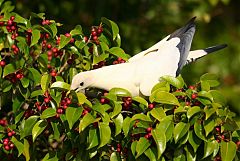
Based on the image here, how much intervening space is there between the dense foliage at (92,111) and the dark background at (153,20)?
1.75 m

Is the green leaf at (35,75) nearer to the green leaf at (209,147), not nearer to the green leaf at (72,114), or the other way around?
the green leaf at (72,114)

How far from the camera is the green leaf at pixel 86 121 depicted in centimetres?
231

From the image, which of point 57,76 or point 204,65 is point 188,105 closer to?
point 57,76

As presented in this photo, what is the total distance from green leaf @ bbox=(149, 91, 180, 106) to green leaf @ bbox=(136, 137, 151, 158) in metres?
0.15

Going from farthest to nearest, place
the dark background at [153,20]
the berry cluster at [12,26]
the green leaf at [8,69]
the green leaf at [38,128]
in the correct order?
the dark background at [153,20], the berry cluster at [12,26], the green leaf at [8,69], the green leaf at [38,128]

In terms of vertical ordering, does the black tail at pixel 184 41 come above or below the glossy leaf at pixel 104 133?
above

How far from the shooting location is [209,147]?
237cm

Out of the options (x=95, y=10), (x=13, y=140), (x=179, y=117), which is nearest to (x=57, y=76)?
(x=13, y=140)

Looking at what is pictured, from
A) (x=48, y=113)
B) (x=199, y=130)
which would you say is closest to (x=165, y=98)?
(x=199, y=130)

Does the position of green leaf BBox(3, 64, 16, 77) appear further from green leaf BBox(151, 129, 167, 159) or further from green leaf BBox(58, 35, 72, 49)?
green leaf BBox(151, 129, 167, 159)

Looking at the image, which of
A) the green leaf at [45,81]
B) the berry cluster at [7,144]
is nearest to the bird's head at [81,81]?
the green leaf at [45,81]

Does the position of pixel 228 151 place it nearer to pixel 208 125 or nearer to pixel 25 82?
pixel 208 125

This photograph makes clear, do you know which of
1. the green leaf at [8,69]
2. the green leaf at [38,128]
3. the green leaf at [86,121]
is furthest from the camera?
the green leaf at [8,69]

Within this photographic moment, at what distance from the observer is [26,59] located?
8.50 feet
